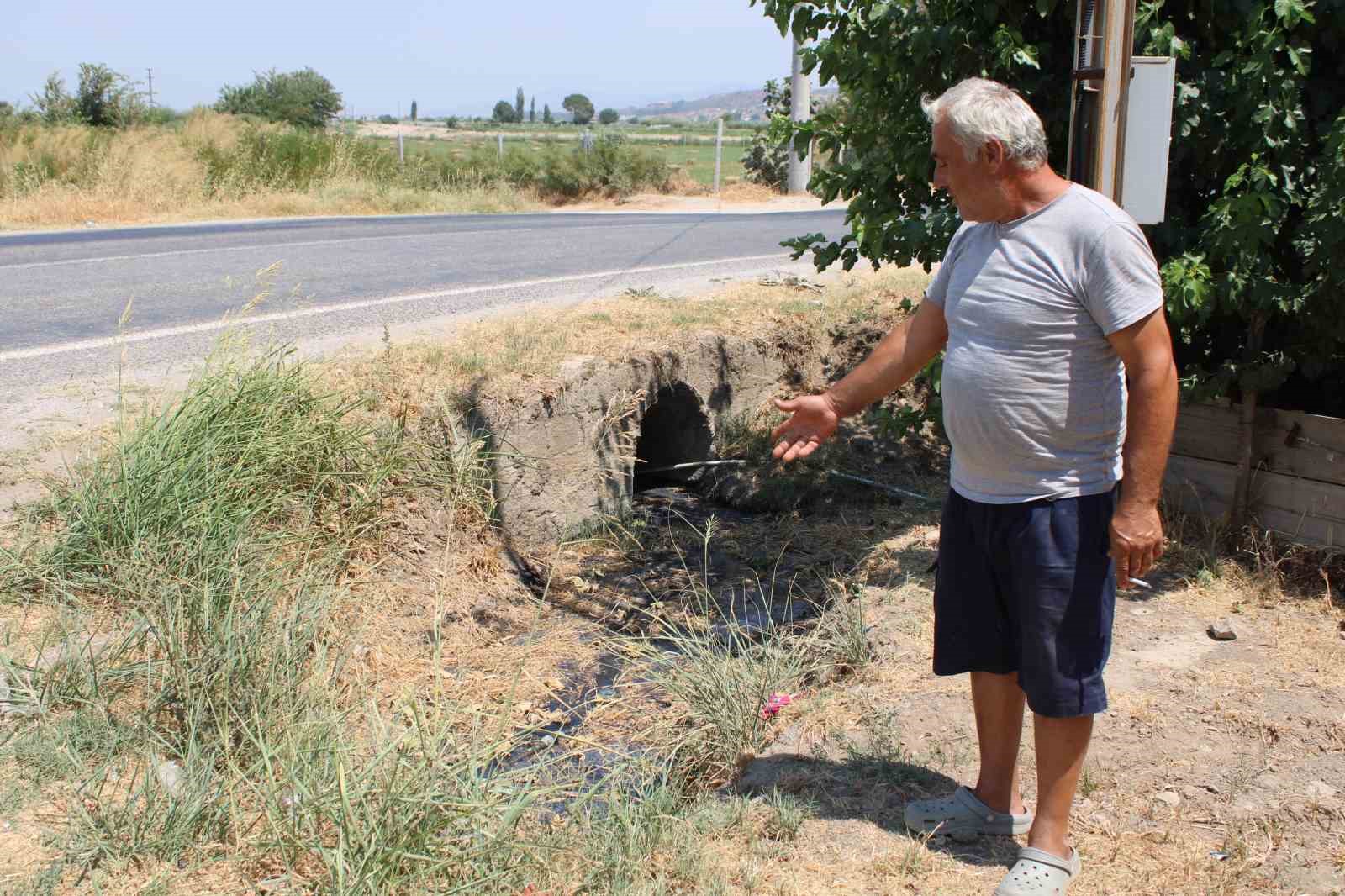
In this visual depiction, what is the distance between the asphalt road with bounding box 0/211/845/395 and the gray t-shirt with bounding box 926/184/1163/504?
3483 millimetres

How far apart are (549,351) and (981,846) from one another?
4.11 meters

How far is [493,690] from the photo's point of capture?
5121mm

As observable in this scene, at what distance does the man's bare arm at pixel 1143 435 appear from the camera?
265 cm

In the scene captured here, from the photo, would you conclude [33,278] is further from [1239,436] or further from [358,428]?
[1239,436]

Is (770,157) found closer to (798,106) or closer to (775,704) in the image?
(798,106)

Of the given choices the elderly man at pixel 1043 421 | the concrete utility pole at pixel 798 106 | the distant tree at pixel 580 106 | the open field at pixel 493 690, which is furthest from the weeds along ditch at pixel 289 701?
the distant tree at pixel 580 106

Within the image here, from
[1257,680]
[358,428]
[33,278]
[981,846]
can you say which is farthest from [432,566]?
[33,278]

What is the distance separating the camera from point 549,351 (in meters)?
6.70

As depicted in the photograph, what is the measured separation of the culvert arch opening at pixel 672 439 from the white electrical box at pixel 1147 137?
3.65 meters

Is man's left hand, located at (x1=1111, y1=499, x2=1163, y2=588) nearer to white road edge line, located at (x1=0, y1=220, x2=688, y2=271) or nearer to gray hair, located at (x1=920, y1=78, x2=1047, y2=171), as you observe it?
gray hair, located at (x1=920, y1=78, x2=1047, y2=171)

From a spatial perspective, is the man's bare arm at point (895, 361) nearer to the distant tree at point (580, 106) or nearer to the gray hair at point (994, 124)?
the gray hair at point (994, 124)

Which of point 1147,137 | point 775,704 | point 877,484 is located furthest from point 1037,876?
point 877,484

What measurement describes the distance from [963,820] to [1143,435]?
1.20m

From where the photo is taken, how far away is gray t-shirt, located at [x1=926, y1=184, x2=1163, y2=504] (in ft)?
8.70
